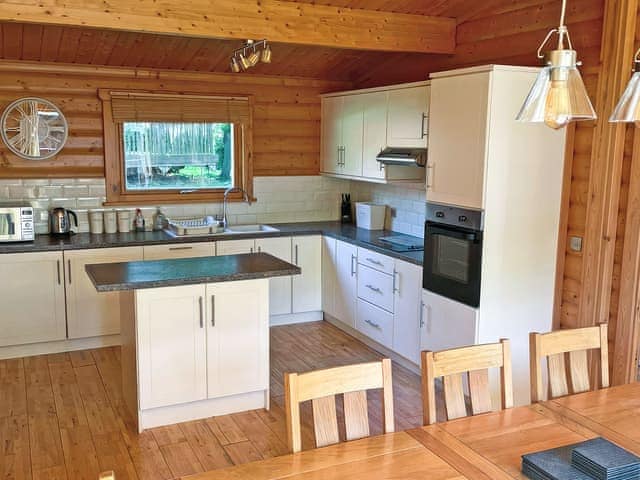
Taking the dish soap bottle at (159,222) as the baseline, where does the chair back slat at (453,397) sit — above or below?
below

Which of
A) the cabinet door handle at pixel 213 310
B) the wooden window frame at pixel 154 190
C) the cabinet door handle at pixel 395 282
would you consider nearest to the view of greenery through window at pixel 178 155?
the wooden window frame at pixel 154 190

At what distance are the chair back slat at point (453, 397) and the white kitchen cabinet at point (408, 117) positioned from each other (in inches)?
103

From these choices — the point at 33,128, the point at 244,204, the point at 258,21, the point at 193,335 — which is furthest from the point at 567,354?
the point at 33,128

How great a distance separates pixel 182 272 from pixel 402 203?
2541mm

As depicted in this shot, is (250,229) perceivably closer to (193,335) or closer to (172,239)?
(172,239)

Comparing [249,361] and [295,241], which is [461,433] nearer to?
[249,361]

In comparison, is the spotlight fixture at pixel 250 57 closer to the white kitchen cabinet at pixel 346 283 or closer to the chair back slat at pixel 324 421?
the white kitchen cabinet at pixel 346 283

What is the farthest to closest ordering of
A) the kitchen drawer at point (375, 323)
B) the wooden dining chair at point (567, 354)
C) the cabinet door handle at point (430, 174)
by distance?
the kitchen drawer at point (375, 323) < the cabinet door handle at point (430, 174) < the wooden dining chair at point (567, 354)

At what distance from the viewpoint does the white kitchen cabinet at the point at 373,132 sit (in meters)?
5.06

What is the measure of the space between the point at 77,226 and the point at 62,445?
7.64 feet

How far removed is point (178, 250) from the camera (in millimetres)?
5148

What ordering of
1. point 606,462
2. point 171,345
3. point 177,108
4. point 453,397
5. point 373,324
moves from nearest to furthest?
1. point 606,462
2. point 453,397
3. point 171,345
4. point 373,324
5. point 177,108

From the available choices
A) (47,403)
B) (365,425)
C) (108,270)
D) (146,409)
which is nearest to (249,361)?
(146,409)

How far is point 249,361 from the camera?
3.84 m
